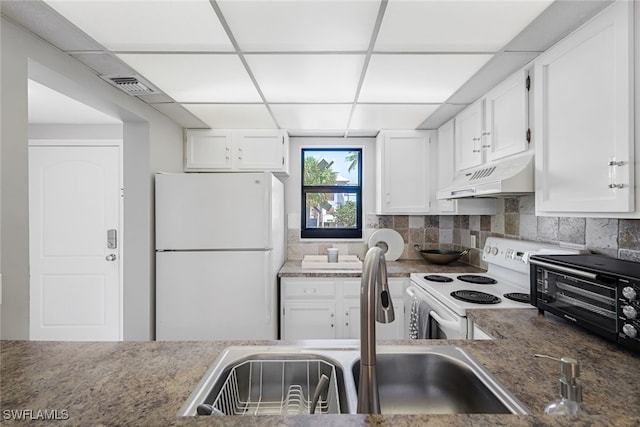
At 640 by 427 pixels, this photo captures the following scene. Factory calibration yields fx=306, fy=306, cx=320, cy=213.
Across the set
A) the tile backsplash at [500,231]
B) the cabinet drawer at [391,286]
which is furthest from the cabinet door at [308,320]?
the tile backsplash at [500,231]

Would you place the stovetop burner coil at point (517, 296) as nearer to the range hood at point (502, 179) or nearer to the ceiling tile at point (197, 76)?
the range hood at point (502, 179)

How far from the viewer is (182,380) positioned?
33.6 inches


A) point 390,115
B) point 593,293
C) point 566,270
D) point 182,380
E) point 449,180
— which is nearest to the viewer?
point 182,380

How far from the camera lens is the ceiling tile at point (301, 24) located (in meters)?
1.25

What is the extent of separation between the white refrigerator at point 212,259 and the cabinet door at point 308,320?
24 cm

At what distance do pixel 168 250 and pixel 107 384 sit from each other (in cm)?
165

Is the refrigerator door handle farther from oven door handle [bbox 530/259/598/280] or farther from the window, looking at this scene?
oven door handle [bbox 530/259/598/280]

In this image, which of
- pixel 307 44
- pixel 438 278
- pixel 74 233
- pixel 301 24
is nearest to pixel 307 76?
pixel 307 44

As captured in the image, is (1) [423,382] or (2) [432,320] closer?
(1) [423,382]

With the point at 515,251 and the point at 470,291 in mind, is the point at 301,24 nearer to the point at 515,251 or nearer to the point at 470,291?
the point at 470,291

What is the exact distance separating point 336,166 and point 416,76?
5.44 ft

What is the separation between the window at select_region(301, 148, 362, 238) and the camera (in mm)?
3422

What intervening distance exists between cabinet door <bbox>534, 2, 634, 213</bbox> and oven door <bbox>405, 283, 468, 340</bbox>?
2.40ft

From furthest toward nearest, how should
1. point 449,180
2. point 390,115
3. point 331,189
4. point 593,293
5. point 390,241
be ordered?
1. point 331,189
2. point 390,241
3. point 449,180
4. point 390,115
5. point 593,293
